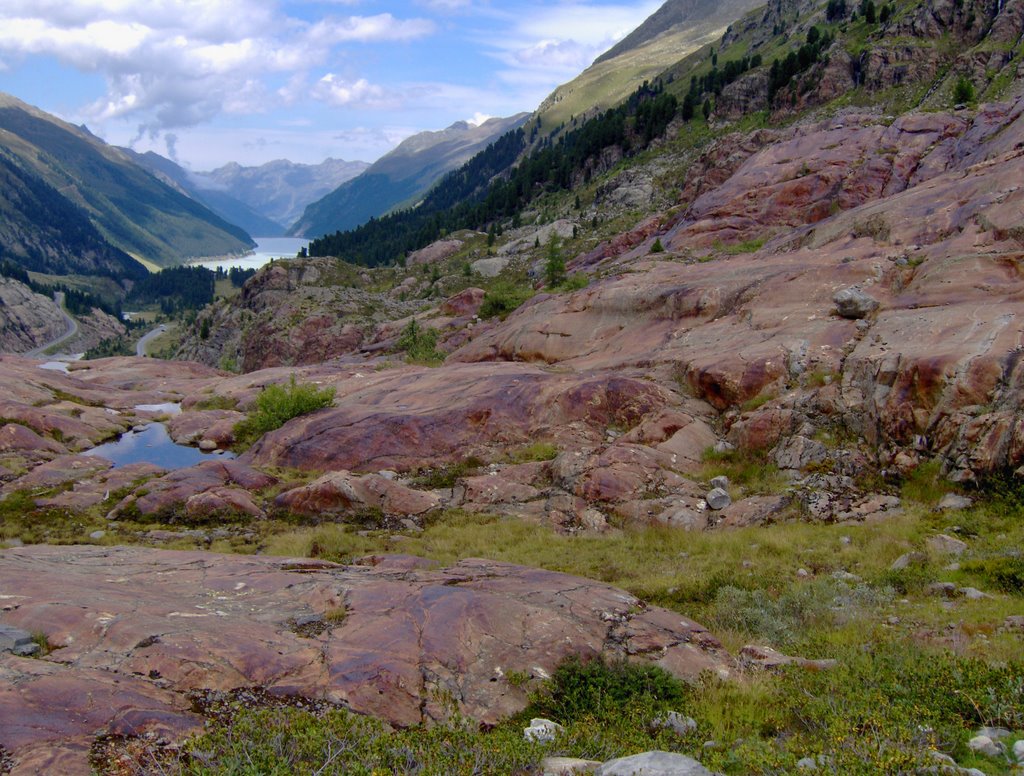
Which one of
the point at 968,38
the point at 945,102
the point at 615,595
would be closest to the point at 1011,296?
the point at 615,595

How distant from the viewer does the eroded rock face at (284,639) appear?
7.12 m

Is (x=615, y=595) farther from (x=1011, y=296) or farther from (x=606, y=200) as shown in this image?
(x=606, y=200)

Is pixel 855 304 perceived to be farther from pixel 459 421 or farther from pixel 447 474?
pixel 447 474

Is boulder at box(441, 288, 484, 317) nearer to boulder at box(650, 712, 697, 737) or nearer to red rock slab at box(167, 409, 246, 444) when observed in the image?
red rock slab at box(167, 409, 246, 444)

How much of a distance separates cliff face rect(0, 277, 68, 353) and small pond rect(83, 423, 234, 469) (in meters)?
175

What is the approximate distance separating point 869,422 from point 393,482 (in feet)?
49.6

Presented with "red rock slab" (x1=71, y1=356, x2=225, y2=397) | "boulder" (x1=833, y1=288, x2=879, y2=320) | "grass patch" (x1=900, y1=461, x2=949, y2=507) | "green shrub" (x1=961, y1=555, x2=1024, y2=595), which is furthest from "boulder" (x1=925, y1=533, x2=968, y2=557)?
"red rock slab" (x1=71, y1=356, x2=225, y2=397)

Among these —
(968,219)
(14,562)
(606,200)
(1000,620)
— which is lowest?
(1000,620)

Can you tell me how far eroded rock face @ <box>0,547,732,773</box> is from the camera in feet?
23.4

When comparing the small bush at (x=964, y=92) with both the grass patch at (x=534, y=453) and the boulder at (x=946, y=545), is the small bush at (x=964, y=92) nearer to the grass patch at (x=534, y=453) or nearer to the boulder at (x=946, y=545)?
the grass patch at (x=534, y=453)

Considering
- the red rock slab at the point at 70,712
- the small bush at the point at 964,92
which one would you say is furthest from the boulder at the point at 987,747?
the small bush at the point at 964,92

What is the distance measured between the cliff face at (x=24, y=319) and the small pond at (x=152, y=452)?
573 ft

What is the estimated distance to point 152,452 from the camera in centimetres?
3281

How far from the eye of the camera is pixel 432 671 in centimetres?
895
